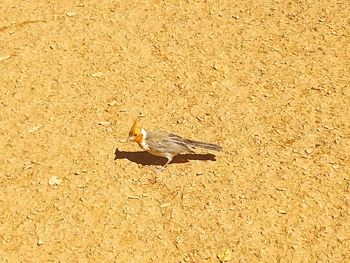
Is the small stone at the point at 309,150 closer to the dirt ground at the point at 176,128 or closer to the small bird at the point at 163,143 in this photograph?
the dirt ground at the point at 176,128

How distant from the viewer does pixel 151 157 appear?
6805mm

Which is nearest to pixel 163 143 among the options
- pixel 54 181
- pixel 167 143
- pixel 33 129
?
pixel 167 143

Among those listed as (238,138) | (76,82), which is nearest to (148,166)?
(238,138)

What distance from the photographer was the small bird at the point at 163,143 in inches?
250

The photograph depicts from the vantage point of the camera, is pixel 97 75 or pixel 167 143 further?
pixel 97 75

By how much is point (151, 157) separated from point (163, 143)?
53 cm

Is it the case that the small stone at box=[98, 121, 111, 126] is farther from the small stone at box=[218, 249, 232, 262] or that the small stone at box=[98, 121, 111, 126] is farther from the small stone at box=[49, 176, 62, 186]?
the small stone at box=[218, 249, 232, 262]

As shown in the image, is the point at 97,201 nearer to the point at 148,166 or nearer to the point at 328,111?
the point at 148,166

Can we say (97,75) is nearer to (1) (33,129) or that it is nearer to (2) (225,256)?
(1) (33,129)

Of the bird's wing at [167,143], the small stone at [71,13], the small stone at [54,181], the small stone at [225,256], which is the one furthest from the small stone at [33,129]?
the small stone at [225,256]

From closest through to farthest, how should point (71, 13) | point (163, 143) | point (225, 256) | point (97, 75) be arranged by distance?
point (225, 256) < point (163, 143) < point (97, 75) < point (71, 13)

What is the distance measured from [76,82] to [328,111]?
3.76 m

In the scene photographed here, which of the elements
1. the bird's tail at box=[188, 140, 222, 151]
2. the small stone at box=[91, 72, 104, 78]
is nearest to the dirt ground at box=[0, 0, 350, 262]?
the small stone at box=[91, 72, 104, 78]

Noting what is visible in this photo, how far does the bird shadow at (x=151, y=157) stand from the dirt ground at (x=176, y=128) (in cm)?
2
